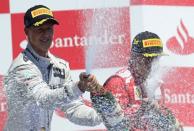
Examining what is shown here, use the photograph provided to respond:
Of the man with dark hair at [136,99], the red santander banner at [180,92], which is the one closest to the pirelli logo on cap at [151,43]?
the man with dark hair at [136,99]

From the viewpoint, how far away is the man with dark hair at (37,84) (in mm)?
3463

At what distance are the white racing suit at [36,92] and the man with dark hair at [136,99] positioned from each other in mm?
174

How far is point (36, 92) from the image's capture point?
3.46 metres

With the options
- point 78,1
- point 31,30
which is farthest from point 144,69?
point 78,1

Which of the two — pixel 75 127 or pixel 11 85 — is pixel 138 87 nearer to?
pixel 11 85

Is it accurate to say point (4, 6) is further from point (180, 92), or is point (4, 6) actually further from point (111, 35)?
point (180, 92)

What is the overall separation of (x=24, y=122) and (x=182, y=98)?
1998 millimetres

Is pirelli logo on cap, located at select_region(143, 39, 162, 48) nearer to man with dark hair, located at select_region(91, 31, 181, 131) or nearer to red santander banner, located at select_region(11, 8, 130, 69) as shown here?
man with dark hair, located at select_region(91, 31, 181, 131)

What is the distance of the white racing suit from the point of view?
3426mm

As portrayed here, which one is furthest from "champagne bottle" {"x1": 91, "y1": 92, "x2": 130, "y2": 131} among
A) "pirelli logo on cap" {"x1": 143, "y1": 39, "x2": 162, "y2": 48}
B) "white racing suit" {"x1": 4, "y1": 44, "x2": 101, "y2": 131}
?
"pirelli logo on cap" {"x1": 143, "y1": 39, "x2": 162, "y2": 48}

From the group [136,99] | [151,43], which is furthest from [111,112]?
[151,43]

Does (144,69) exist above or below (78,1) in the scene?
below

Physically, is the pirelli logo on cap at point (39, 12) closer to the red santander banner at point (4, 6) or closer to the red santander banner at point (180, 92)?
the red santander banner at point (4, 6)

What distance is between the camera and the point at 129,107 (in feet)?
12.1
